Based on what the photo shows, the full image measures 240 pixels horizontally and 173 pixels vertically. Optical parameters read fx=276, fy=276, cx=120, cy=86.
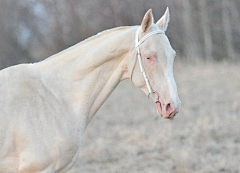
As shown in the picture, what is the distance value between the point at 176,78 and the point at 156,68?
880 centimetres

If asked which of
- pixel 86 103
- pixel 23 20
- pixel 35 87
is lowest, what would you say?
pixel 23 20

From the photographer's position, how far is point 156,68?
2057 mm

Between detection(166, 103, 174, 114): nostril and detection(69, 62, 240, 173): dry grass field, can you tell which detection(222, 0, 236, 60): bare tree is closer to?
detection(69, 62, 240, 173): dry grass field

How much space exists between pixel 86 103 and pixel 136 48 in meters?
0.59

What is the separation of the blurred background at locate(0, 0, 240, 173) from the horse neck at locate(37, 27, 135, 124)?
21.3 inches

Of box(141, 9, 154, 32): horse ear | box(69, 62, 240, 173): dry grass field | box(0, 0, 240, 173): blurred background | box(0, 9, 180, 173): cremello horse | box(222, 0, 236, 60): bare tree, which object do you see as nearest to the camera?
box(0, 9, 180, 173): cremello horse

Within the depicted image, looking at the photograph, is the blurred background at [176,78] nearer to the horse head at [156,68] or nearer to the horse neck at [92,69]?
the horse head at [156,68]

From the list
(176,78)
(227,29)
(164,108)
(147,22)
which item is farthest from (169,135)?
(227,29)

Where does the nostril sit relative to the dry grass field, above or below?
above

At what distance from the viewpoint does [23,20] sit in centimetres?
1034

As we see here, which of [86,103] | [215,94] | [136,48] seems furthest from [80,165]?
Answer: [215,94]

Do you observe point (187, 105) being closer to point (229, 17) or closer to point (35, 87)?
point (35, 87)

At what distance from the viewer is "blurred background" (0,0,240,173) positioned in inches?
187

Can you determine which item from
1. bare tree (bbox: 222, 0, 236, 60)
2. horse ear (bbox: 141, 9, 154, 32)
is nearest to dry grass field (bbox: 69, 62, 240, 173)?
horse ear (bbox: 141, 9, 154, 32)
